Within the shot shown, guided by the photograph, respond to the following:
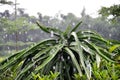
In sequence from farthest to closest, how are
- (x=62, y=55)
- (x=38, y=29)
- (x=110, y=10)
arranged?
1. (x=38, y=29)
2. (x=110, y=10)
3. (x=62, y=55)

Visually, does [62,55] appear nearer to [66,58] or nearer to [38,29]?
[66,58]

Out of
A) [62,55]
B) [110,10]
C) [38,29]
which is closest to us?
[62,55]

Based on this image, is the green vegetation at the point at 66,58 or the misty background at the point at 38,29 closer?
the green vegetation at the point at 66,58

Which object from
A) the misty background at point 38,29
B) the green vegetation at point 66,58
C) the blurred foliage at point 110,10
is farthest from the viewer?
the misty background at point 38,29

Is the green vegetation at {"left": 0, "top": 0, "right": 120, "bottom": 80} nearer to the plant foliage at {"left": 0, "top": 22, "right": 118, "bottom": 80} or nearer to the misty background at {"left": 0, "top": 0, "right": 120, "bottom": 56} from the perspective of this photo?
the plant foliage at {"left": 0, "top": 22, "right": 118, "bottom": 80}

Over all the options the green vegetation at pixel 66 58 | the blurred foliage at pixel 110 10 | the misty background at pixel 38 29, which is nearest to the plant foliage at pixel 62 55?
the green vegetation at pixel 66 58

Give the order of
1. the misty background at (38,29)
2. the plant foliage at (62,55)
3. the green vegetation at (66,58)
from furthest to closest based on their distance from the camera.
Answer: the misty background at (38,29)
the plant foliage at (62,55)
the green vegetation at (66,58)

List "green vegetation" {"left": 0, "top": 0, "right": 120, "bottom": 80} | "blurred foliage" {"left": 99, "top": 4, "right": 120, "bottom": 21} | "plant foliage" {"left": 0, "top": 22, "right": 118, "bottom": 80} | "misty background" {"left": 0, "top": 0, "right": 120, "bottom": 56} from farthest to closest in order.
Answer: "misty background" {"left": 0, "top": 0, "right": 120, "bottom": 56}, "blurred foliage" {"left": 99, "top": 4, "right": 120, "bottom": 21}, "plant foliage" {"left": 0, "top": 22, "right": 118, "bottom": 80}, "green vegetation" {"left": 0, "top": 0, "right": 120, "bottom": 80}

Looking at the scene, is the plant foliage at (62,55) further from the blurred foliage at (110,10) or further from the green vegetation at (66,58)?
the blurred foliage at (110,10)

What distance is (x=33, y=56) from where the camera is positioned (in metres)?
2.96

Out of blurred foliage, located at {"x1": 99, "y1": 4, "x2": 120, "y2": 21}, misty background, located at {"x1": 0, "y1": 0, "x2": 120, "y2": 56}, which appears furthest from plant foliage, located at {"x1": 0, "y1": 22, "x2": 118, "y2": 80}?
misty background, located at {"x1": 0, "y1": 0, "x2": 120, "y2": 56}

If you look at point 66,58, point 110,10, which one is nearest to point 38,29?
point 110,10

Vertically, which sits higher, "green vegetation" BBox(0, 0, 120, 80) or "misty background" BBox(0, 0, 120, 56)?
"green vegetation" BBox(0, 0, 120, 80)

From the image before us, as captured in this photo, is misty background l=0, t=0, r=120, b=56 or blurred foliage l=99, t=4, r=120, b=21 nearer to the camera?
blurred foliage l=99, t=4, r=120, b=21
